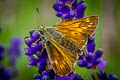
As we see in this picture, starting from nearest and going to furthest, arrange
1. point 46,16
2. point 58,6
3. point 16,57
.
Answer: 1. point 58,6
2. point 16,57
3. point 46,16

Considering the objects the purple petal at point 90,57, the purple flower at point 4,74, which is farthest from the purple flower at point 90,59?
the purple flower at point 4,74

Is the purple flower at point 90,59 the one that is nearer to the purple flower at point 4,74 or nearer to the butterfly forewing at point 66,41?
the butterfly forewing at point 66,41

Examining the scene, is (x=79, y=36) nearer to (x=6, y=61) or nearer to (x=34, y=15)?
(x=6, y=61)

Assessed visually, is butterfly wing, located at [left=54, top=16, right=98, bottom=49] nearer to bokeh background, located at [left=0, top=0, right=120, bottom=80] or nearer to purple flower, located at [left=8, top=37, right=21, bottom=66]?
purple flower, located at [left=8, top=37, right=21, bottom=66]

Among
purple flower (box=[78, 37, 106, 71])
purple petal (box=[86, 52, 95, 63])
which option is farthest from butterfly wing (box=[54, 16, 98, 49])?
purple petal (box=[86, 52, 95, 63])

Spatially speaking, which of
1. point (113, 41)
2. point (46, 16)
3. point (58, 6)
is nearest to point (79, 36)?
point (58, 6)

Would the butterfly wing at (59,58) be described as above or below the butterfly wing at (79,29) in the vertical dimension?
below

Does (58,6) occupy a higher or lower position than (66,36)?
higher

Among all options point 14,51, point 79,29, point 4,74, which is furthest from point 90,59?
point 14,51
